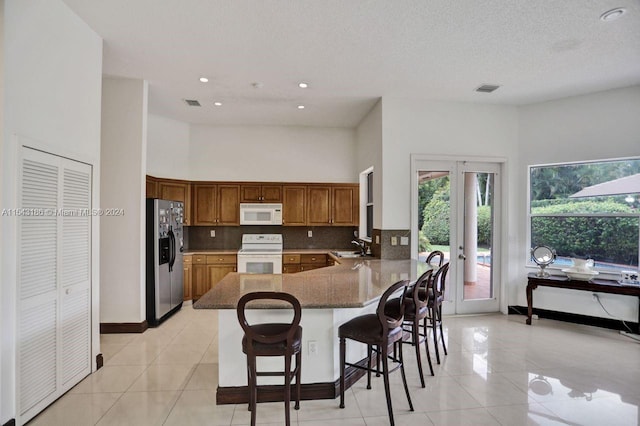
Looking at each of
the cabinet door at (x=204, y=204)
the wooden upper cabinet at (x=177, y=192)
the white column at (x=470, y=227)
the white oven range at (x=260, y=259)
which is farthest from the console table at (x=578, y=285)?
the wooden upper cabinet at (x=177, y=192)

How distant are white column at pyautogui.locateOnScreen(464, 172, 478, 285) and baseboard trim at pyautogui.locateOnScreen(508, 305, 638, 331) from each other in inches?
32.8

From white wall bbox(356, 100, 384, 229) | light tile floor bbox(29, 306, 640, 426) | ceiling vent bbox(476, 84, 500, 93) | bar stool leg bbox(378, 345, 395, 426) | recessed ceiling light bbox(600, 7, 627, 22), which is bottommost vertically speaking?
light tile floor bbox(29, 306, 640, 426)

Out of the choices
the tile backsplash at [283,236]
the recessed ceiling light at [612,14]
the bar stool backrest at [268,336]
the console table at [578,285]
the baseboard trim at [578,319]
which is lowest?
the baseboard trim at [578,319]

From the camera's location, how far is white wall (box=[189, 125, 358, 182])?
18.8 ft

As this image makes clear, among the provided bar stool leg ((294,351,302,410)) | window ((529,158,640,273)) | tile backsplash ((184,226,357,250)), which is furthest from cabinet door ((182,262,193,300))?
window ((529,158,640,273))

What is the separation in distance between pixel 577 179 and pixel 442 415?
395cm

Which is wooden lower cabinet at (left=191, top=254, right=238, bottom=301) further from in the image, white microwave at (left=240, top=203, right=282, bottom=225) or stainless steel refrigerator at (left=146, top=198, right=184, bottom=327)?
white microwave at (left=240, top=203, right=282, bottom=225)

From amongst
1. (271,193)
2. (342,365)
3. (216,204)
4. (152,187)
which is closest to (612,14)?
(342,365)

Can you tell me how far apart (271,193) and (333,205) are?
3.70ft

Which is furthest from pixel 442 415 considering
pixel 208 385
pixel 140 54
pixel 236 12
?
pixel 140 54

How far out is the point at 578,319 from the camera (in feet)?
14.1

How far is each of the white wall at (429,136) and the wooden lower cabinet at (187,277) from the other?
3178 millimetres

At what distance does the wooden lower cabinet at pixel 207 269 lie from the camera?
17.2 feet

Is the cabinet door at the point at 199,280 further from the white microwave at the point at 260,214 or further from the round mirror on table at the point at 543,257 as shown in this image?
the round mirror on table at the point at 543,257
